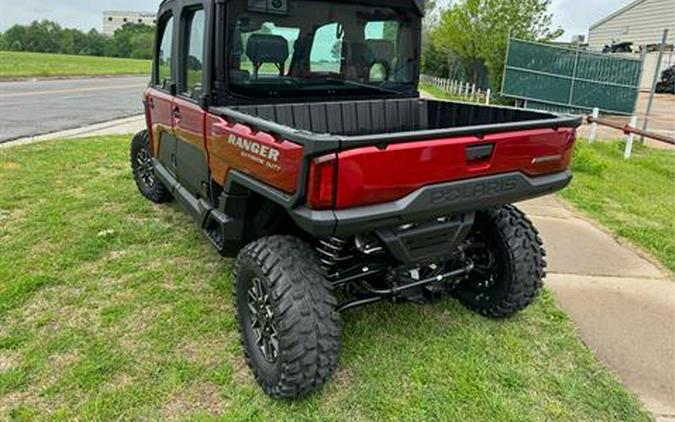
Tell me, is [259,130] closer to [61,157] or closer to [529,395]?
[529,395]

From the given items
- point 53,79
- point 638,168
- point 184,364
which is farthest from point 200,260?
point 53,79

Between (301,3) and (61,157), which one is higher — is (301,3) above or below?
above

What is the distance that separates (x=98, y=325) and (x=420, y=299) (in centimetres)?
198

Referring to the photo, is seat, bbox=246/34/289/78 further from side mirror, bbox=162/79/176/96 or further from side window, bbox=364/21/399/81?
side mirror, bbox=162/79/176/96

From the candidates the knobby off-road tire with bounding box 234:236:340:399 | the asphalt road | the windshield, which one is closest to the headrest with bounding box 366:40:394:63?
the windshield

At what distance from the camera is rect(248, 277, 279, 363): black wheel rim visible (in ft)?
9.03

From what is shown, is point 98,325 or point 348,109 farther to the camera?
point 348,109

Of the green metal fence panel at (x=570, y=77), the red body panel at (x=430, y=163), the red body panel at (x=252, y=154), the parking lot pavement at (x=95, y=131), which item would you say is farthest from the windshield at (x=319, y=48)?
the green metal fence panel at (x=570, y=77)

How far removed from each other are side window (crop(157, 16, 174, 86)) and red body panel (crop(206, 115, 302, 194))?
1.26 metres

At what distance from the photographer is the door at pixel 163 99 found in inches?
164

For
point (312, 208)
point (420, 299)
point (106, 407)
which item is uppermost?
point (312, 208)

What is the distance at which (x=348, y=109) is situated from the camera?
3830 mm

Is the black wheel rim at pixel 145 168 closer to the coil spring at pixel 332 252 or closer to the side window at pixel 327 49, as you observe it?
the side window at pixel 327 49

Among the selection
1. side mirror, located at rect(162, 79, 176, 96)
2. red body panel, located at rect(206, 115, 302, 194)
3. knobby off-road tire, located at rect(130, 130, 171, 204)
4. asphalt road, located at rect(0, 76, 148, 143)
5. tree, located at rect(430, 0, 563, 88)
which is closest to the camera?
red body panel, located at rect(206, 115, 302, 194)
